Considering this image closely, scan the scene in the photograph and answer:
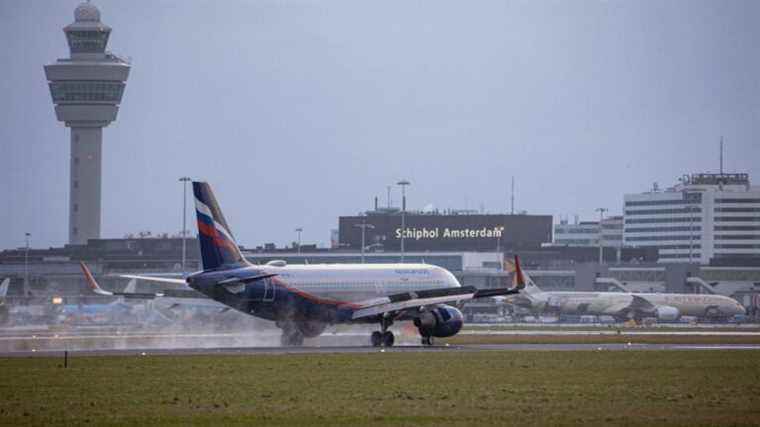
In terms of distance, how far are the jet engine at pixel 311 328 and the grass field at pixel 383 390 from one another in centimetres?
1576

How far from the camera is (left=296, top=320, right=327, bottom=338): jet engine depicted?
89.2m

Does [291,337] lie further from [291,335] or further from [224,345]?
[224,345]

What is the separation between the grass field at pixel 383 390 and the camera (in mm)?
43469

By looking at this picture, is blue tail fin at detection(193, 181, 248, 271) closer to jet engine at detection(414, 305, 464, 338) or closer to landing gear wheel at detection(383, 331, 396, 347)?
landing gear wheel at detection(383, 331, 396, 347)

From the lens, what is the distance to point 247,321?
92.9 m

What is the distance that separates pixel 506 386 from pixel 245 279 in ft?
106

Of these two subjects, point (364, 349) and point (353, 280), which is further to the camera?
point (353, 280)

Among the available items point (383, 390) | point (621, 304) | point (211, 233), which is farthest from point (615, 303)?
point (383, 390)

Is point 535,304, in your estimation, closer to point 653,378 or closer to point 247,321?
point 247,321

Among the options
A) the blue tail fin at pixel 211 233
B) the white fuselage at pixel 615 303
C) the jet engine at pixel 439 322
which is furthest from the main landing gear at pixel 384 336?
the white fuselage at pixel 615 303

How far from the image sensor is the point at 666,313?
163500mm

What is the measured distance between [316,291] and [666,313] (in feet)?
276

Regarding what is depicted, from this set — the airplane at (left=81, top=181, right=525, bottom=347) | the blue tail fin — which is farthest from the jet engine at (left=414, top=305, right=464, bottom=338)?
the blue tail fin

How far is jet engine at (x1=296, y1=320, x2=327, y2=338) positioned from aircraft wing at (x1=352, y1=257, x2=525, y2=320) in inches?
112
